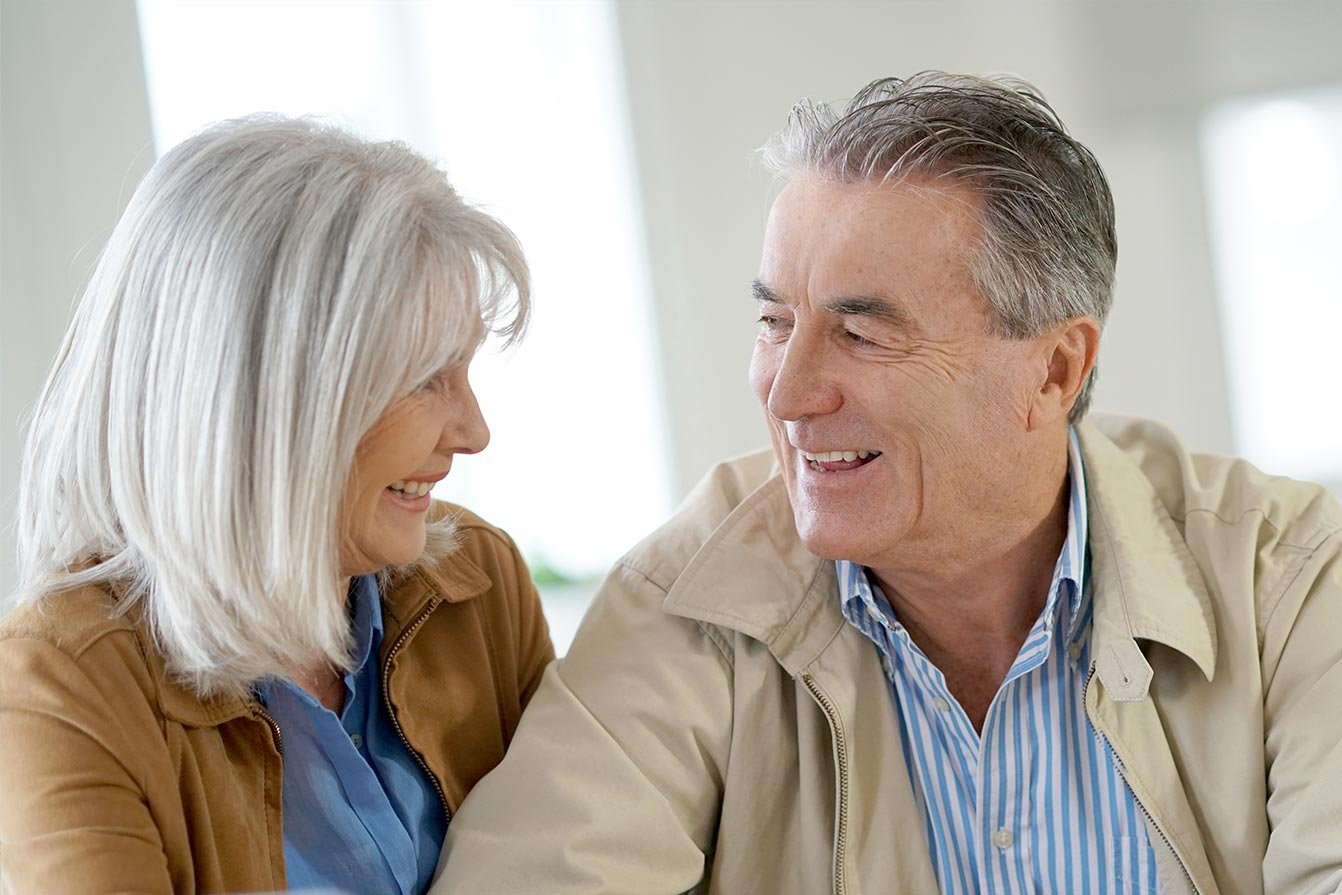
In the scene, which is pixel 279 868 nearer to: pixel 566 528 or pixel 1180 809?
pixel 1180 809

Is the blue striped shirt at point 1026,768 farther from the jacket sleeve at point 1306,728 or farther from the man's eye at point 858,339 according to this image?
the man's eye at point 858,339

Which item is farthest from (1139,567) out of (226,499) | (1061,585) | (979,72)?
(979,72)

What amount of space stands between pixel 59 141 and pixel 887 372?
188 cm

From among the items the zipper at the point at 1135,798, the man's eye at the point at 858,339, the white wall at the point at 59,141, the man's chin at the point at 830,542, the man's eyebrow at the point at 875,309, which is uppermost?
the white wall at the point at 59,141

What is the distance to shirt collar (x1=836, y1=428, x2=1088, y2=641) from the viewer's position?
1.60 meters

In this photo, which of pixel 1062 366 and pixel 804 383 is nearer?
pixel 804 383

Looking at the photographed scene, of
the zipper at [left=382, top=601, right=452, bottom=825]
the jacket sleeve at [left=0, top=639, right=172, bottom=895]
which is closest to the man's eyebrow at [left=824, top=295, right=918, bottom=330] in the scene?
the zipper at [left=382, top=601, right=452, bottom=825]

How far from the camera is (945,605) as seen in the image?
169cm

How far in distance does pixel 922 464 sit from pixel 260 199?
81cm

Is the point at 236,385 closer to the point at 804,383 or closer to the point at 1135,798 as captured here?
the point at 804,383

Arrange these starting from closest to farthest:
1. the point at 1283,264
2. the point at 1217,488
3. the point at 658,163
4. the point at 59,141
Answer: the point at 1217,488 → the point at 59,141 → the point at 1283,264 → the point at 658,163

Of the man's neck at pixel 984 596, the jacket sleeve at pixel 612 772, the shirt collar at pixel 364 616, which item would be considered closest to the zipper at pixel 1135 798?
the man's neck at pixel 984 596

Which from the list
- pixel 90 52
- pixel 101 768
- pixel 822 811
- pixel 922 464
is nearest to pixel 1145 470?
pixel 922 464

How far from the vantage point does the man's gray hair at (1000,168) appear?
5.13 feet
